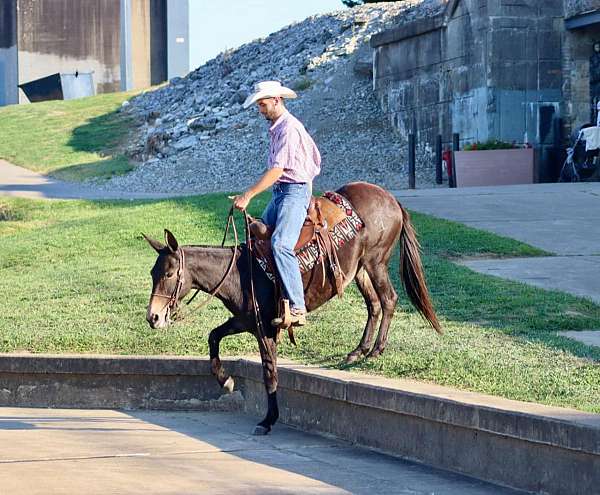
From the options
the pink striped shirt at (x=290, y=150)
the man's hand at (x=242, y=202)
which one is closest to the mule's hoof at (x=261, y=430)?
the man's hand at (x=242, y=202)

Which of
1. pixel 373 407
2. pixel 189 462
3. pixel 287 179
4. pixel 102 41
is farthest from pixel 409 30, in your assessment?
pixel 102 41

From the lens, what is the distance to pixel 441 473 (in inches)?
301

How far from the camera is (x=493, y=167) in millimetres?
25672

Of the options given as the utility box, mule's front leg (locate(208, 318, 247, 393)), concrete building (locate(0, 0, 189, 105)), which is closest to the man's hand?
mule's front leg (locate(208, 318, 247, 393))

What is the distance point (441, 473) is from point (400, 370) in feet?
4.73

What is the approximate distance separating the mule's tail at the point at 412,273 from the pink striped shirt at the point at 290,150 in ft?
4.33

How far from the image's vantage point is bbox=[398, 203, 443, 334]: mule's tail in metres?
9.84

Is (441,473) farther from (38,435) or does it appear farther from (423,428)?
(38,435)

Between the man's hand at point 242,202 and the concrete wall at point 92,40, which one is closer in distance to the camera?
the man's hand at point 242,202

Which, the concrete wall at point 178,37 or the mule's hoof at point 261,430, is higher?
the concrete wall at point 178,37

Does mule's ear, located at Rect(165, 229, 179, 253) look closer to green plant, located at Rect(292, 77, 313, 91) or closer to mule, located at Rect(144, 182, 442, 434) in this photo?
mule, located at Rect(144, 182, 442, 434)

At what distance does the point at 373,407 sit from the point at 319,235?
4.83 ft

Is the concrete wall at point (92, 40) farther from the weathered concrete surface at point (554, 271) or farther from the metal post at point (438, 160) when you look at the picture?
the weathered concrete surface at point (554, 271)

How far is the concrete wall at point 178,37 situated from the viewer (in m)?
61.6
